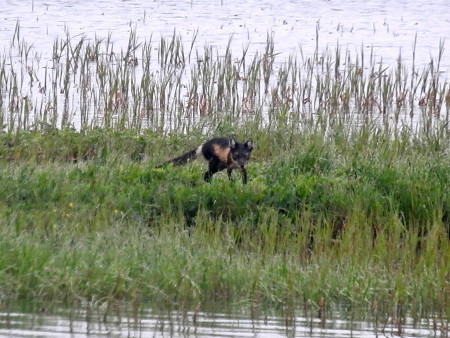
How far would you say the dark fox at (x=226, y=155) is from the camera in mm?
8984

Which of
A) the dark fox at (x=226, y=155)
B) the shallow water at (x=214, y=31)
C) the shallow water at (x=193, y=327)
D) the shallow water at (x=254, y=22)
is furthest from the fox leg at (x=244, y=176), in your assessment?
the shallow water at (x=254, y=22)

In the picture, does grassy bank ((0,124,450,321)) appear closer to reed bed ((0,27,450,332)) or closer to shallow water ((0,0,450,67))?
reed bed ((0,27,450,332))

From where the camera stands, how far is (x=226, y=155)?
29.9ft

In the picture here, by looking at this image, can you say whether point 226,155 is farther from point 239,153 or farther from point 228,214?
point 228,214

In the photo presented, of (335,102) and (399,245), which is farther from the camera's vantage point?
(335,102)

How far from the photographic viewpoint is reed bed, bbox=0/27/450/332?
570cm

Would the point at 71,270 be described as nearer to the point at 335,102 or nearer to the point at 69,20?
the point at 335,102

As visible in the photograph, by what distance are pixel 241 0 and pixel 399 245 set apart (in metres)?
21.9

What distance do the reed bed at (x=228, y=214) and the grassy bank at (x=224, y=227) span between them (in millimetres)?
14

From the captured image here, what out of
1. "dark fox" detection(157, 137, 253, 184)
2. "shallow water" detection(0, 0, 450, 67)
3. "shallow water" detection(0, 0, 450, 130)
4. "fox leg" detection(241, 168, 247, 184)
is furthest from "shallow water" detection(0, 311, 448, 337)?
"shallow water" detection(0, 0, 450, 67)

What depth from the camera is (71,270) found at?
5684 mm

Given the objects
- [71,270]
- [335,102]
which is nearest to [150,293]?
[71,270]

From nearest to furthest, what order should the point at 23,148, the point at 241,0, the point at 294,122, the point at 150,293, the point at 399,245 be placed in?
the point at 150,293, the point at 399,245, the point at 23,148, the point at 294,122, the point at 241,0

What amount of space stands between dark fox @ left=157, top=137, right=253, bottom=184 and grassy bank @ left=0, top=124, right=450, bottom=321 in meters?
0.19
